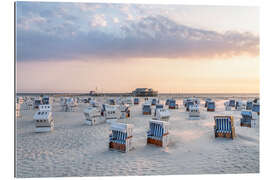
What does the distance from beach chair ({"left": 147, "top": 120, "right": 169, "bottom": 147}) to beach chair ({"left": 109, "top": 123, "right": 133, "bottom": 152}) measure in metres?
1.06

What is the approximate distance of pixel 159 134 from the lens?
6.75 meters

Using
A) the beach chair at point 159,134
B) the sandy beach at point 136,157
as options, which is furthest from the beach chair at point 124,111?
the beach chair at point 159,134

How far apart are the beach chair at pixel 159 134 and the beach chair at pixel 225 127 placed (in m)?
2.83

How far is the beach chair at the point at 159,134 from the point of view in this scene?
21.8ft

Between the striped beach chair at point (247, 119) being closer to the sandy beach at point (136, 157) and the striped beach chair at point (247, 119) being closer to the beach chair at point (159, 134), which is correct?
the sandy beach at point (136, 157)

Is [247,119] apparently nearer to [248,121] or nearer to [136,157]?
[248,121]

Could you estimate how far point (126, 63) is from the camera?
538 inches

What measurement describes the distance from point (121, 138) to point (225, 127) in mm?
5128

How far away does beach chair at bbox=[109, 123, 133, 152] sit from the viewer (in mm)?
6140

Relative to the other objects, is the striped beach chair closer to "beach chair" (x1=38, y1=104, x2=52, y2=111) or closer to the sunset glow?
the sunset glow

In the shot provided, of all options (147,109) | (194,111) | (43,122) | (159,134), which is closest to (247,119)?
Answer: (194,111)

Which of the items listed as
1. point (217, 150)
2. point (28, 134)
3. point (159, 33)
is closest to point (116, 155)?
point (217, 150)
